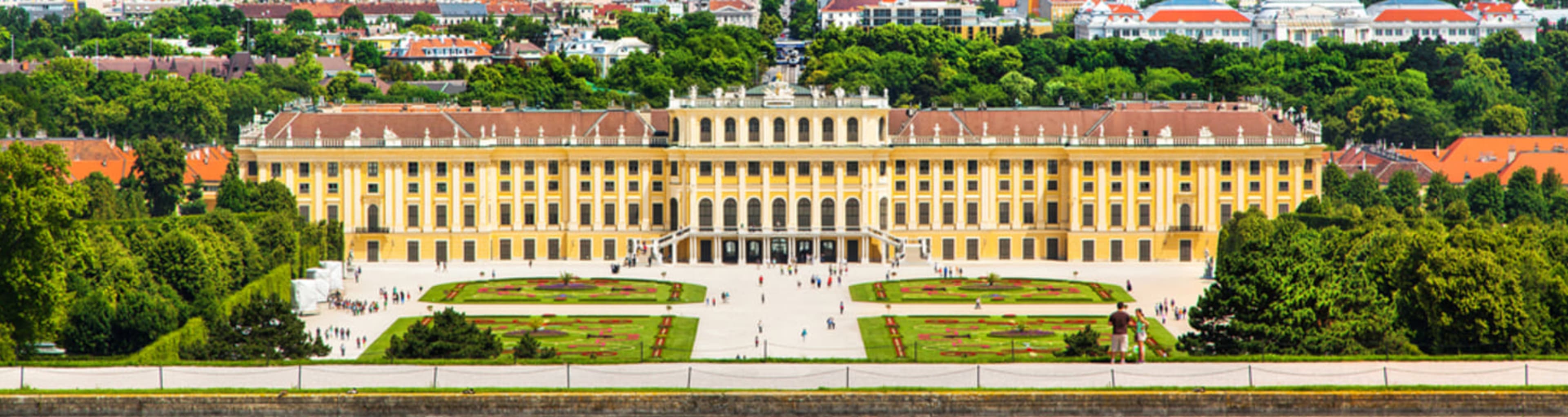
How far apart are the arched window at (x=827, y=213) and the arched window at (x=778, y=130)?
12.4ft

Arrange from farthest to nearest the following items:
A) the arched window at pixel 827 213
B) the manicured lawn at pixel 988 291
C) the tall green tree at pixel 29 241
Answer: the arched window at pixel 827 213, the manicured lawn at pixel 988 291, the tall green tree at pixel 29 241

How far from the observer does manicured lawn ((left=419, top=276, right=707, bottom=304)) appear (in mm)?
111562

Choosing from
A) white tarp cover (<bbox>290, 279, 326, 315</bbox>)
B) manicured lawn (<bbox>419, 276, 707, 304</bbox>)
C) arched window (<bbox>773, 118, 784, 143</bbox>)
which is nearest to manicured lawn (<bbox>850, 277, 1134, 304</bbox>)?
manicured lawn (<bbox>419, 276, 707, 304</bbox>)

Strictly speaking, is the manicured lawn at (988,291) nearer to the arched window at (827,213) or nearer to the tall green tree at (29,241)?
the arched window at (827,213)

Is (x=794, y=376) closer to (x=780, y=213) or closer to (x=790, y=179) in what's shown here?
(x=790, y=179)

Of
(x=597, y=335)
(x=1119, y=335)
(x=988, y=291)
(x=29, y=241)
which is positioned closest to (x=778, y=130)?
(x=988, y=291)

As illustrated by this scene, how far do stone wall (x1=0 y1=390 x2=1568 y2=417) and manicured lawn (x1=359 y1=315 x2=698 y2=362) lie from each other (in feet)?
36.5

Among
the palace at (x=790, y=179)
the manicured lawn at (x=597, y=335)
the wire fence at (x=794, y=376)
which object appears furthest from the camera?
the palace at (x=790, y=179)

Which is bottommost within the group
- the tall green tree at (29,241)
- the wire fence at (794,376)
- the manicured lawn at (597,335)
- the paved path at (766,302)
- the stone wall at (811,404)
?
the paved path at (766,302)

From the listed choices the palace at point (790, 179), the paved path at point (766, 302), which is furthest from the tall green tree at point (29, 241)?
the palace at point (790, 179)

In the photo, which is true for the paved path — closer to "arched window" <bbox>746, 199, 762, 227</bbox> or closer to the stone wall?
"arched window" <bbox>746, 199, 762, 227</bbox>

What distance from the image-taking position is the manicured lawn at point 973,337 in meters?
88.1

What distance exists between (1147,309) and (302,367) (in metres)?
43.6

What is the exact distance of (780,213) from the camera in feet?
441
